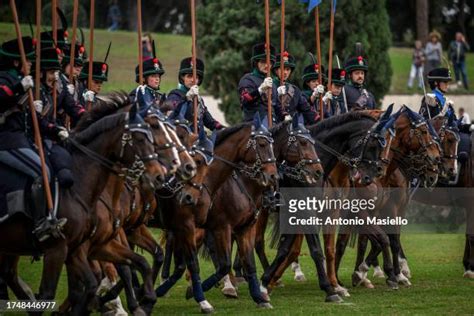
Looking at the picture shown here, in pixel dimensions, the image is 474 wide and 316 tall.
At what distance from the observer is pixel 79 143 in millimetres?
13219

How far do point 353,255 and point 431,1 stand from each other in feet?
85.1

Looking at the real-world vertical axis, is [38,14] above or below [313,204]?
above

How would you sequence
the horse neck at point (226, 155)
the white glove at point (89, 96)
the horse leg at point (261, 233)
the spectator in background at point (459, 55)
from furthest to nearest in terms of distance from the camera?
1. the spectator in background at point (459, 55)
2. the horse leg at point (261, 233)
3. the white glove at point (89, 96)
4. the horse neck at point (226, 155)

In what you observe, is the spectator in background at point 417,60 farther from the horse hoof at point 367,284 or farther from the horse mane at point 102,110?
the horse mane at point 102,110

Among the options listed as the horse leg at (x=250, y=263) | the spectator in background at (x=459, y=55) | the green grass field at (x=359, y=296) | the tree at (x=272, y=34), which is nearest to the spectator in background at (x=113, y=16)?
the spectator in background at (x=459, y=55)

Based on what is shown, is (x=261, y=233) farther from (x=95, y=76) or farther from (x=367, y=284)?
(x=95, y=76)

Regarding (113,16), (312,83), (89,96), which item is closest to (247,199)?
(89,96)

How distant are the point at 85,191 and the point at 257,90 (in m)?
5.30

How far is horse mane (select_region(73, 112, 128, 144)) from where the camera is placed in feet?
43.0

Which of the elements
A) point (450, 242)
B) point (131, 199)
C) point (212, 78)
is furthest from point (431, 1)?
point (131, 199)

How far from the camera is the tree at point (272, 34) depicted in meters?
30.5

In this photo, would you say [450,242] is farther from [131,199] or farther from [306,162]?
[131,199]

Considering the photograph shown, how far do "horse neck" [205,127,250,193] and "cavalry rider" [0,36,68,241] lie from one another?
10.5ft

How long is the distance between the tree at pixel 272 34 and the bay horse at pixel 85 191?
17.1 metres
